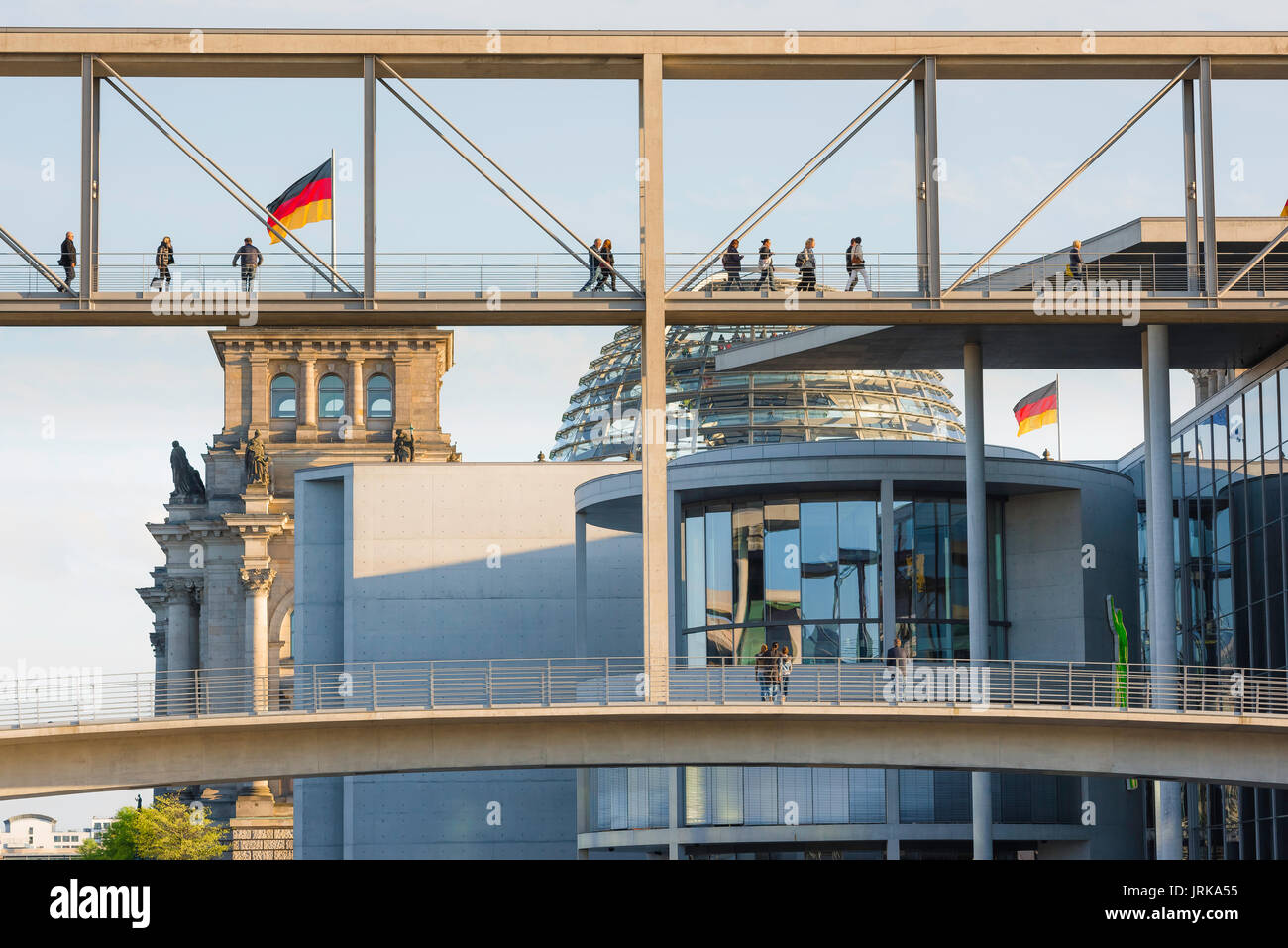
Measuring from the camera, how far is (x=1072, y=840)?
186 ft

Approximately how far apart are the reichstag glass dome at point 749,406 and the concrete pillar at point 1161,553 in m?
38.3

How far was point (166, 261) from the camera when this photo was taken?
1923 inches

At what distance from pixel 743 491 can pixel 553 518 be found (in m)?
14.7

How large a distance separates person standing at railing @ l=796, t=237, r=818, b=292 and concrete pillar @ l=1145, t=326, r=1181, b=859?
9.02 metres

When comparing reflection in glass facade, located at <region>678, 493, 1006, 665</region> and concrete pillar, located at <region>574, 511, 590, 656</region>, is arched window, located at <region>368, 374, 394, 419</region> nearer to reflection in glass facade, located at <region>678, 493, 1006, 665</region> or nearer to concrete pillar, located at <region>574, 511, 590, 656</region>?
concrete pillar, located at <region>574, 511, 590, 656</region>

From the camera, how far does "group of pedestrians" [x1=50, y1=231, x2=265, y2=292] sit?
48344mm

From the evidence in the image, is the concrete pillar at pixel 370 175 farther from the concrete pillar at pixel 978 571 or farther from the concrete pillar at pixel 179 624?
the concrete pillar at pixel 179 624

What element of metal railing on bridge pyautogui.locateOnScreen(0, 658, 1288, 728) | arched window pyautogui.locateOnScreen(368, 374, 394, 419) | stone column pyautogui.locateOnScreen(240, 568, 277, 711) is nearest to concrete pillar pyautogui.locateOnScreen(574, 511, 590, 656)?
metal railing on bridge pyautogui.locateOnScreen(0, 658, 1288, 728)

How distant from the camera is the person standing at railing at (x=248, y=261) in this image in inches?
1906

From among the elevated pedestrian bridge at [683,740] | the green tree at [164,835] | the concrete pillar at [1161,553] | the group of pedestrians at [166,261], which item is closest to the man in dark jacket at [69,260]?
the group of pedestrians at [166,261]

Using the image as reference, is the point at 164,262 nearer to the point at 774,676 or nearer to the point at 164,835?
the point at 774,676

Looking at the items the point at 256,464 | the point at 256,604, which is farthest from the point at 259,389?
the point at 256,604
